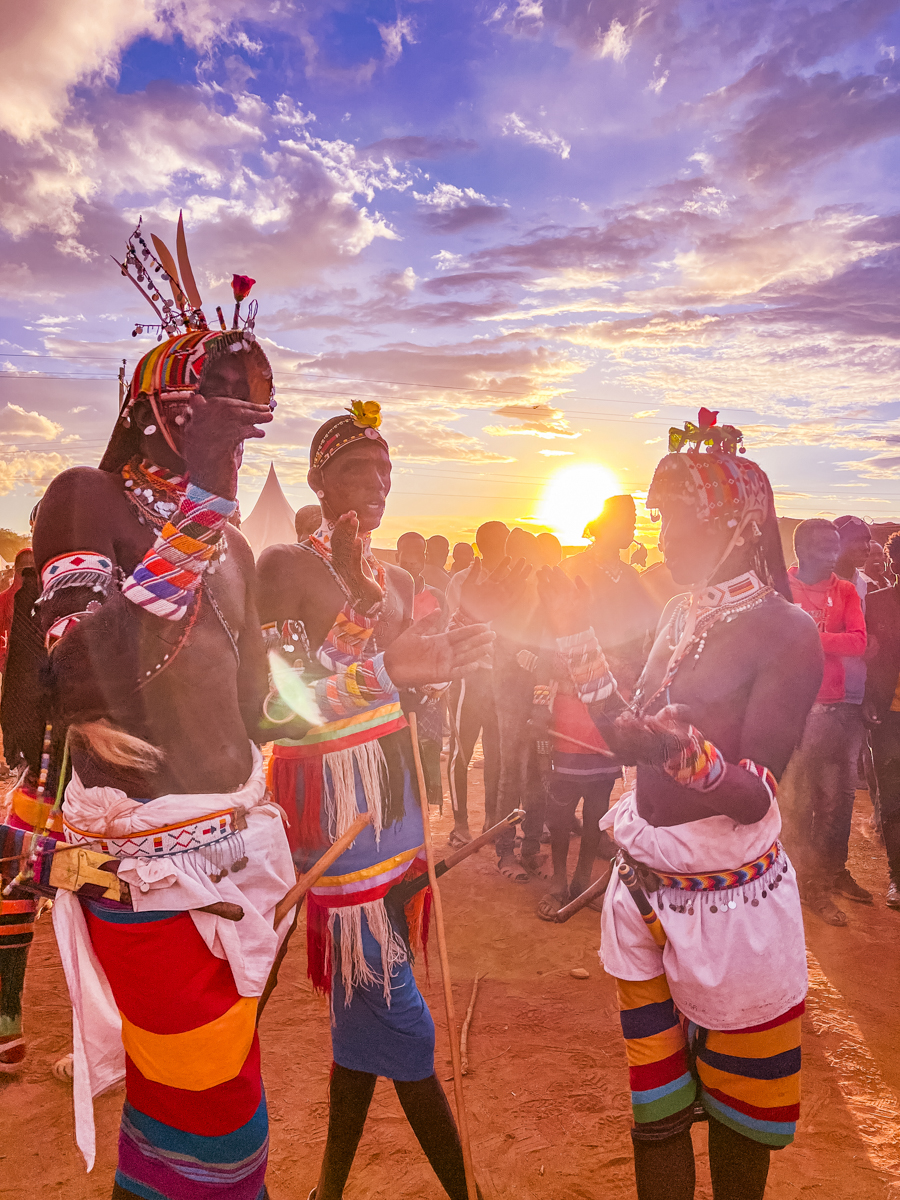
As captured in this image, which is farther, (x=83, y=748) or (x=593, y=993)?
(x=593, y=993)

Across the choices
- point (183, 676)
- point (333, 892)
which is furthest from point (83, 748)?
point (333, 892)

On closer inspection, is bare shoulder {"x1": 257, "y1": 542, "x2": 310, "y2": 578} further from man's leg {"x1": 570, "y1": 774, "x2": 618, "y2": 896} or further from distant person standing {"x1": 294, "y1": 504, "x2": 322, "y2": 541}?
man's leg {"x1": 570, "y1": 774, "x2": 618, "y2": 896}

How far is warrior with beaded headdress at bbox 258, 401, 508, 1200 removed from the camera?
102 inches

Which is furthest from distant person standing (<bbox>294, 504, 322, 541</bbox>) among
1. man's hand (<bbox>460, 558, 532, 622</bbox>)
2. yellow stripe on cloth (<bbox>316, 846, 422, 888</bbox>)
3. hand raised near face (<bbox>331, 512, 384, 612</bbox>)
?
yellow stripe on cloth (<bbox>316, 846, 422, 888</bbox>)

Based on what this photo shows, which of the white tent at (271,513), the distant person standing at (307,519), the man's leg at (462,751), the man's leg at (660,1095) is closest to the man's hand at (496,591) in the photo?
the distant person standing at (307,519)

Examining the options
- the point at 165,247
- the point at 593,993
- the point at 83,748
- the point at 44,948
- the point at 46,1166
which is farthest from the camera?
the point at 44,948

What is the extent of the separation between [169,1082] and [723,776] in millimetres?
1716

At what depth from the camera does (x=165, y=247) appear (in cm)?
220

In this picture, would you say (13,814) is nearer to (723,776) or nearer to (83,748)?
(83,748)

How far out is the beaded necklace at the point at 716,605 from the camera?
2.28 metres

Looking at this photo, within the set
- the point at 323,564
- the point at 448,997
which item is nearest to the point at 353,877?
A: the point at 448,997

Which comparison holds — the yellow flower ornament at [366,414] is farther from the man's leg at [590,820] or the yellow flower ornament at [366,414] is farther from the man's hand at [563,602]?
the man's leg at [590,820]

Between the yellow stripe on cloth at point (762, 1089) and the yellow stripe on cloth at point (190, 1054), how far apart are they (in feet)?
4.66

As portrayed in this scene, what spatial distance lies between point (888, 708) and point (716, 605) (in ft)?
13.6
